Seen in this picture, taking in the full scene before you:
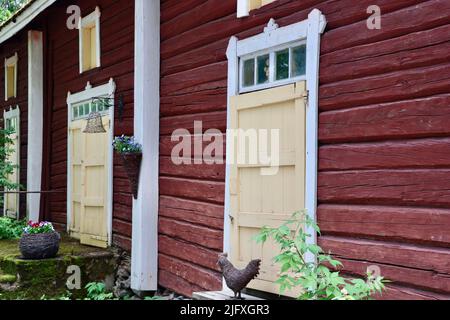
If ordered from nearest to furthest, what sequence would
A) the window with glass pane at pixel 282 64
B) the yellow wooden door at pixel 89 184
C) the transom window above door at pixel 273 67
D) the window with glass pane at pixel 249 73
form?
the transom window above door at pixel 273 67, the window with glass pane at pixel 282 64, the window with glass pane at pixel 249 73, the yellow wooden door at pixel 89 184

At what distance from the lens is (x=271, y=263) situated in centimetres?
454

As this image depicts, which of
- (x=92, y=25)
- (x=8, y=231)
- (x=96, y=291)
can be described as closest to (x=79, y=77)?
(x=92, y=25)

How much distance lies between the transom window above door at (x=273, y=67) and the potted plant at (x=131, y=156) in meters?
1.79

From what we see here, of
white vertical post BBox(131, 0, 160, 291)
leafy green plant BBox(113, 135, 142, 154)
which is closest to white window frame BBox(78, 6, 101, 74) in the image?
white vertical post BBox(131, 0, 160, 291)

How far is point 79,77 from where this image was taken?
879cm

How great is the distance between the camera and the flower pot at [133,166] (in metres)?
6.33

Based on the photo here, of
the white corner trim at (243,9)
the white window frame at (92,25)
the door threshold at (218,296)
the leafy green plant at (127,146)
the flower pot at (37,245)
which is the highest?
the white window frame at (92,25)

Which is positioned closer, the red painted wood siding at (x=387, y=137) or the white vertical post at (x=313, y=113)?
the red painted wood siding at (x=387, y=137)

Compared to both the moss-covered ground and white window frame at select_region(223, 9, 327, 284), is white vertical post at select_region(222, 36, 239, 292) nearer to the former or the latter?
white window frame at select_region(223, 9, 327, 284)

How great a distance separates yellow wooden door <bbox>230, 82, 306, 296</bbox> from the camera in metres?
4.32

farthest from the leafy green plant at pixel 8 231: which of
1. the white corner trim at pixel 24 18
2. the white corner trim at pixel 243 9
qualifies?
the white corner trim at pixel 243 9

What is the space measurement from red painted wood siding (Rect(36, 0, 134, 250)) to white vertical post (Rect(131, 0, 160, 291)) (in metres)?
0.66

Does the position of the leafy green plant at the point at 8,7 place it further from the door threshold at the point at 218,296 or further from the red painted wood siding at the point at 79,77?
the door threshold at the point at 218,296

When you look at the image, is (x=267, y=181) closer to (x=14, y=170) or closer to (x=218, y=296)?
(x=218, y=296)
